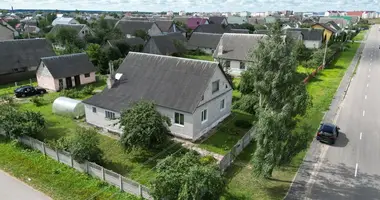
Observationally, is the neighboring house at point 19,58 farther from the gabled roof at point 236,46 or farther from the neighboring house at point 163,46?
the gabled roof at point 236,46

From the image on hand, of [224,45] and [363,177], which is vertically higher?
[224,45]

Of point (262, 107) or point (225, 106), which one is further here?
point (225, 106)

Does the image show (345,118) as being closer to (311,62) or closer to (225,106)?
(225,106)

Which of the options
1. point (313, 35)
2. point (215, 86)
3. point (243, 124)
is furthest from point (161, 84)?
point (313, 35)

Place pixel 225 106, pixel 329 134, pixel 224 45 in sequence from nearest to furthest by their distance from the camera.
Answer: pixel 329 134
pixel 225 106
pixel 224 45

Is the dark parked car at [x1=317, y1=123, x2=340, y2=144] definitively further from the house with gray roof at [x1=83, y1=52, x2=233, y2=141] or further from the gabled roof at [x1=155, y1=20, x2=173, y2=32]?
the gabled roof at [x1=155, y1=20, x2=173, y2=32]

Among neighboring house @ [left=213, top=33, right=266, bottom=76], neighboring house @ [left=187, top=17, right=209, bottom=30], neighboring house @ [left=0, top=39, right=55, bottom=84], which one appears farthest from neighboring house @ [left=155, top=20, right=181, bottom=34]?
neighboring house @ [left=0, top=39, right=55, bottom=84]

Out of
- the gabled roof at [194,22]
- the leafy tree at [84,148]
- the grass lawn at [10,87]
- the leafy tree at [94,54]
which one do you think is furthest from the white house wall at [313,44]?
the leafy tree at [84,148]

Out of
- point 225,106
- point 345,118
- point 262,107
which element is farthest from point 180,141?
point 345,118
